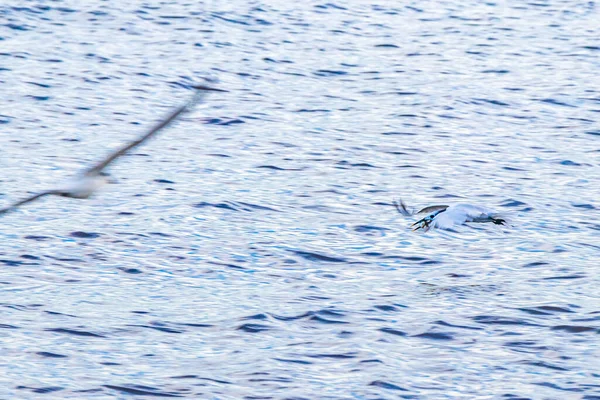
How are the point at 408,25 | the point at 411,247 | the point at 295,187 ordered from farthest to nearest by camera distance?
the point at 408,25 → the point at 295,187 → the point at 411,247

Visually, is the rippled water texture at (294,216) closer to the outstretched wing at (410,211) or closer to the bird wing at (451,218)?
the outstretched wing at (410,211)

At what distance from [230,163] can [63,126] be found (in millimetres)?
2610

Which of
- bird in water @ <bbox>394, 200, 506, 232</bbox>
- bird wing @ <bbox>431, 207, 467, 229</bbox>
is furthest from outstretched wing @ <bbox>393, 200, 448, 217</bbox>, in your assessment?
bird wing @ <bbox>431, 207, 467, 229</bbox>

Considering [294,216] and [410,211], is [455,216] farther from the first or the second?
[294,216]

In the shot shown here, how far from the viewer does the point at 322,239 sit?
1284 cm

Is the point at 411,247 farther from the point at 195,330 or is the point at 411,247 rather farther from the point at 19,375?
the point at 19,375

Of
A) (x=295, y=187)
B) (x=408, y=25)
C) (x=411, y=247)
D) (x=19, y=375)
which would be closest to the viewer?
(x=19, y=375)

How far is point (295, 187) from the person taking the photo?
14.7 m

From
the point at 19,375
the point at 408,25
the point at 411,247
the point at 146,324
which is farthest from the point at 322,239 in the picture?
the point at 408,25

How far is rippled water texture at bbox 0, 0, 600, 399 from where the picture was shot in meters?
9.70

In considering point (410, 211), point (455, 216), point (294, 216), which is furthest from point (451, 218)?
point (294, 216)

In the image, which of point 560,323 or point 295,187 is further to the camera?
point 295,187

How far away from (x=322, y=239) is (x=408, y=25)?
1414 cm

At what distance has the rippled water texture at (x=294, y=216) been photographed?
382 inches
